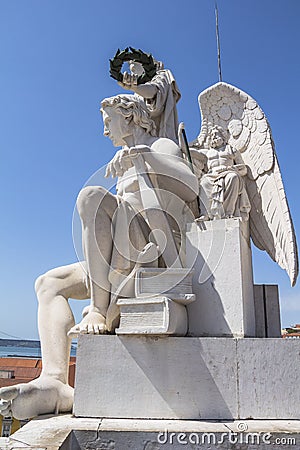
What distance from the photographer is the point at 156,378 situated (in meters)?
2.72

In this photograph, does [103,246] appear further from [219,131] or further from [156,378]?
[219,131]

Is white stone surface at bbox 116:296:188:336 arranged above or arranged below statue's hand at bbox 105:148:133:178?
below

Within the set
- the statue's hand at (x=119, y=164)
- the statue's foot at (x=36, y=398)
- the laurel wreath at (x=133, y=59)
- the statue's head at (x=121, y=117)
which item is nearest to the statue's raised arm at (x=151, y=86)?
the laurel wreath at (x=133, y=59)

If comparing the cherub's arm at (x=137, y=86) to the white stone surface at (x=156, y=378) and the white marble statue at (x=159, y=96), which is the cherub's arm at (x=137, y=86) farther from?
the white stone surface at (x=156, y=378)

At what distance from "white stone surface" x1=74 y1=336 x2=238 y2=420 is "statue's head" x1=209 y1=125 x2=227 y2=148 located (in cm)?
222

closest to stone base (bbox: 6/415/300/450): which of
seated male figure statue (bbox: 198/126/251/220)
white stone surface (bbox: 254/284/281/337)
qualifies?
Answer: white stone surface (bbox: 254/284/281/337)

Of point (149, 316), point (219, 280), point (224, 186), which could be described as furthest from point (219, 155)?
point (149, 316)

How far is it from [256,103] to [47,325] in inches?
121

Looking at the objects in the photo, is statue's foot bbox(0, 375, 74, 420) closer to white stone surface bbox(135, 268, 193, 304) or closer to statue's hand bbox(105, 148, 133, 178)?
white stone surface bbox(135, 268, 193, 304)

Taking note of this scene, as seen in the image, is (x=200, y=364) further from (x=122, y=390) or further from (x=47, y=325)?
(x=47, y=325)

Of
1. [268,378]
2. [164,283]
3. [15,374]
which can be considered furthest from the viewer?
[15,374]

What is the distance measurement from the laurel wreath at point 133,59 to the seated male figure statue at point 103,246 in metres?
0.42

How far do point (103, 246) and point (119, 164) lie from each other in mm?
757

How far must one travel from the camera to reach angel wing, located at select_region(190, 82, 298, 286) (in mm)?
3518
